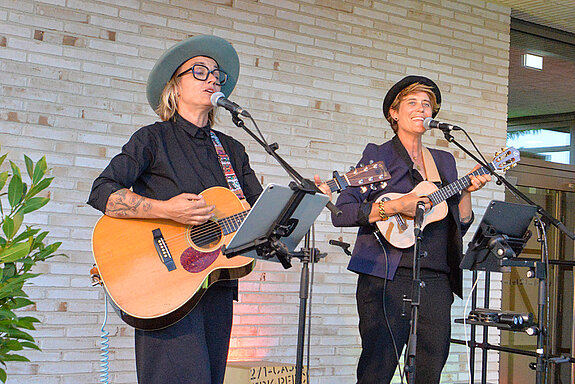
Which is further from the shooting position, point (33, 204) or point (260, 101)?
point (260, 101)

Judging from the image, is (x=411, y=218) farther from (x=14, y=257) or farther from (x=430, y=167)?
(x=14, y=257)

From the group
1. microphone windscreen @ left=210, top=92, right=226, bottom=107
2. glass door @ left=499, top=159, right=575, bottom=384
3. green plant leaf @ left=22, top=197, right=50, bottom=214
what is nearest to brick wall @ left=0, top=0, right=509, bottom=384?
glass door @ left=499, top=159, right=575, bottom=384

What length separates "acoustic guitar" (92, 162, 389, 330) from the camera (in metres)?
2.53

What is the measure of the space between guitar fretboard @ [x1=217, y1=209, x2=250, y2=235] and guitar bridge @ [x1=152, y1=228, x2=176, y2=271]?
8.6 inches

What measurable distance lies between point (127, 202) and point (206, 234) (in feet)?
1.04

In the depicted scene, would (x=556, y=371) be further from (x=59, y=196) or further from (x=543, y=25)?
(x=59, y=196)

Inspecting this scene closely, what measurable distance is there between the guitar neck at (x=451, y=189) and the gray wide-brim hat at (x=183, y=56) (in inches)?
45.4

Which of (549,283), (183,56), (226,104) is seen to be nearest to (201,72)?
(183,56)

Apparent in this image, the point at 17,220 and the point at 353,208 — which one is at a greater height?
the point at 353,208

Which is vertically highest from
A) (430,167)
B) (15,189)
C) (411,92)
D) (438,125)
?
(411,92)

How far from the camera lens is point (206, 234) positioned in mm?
2717

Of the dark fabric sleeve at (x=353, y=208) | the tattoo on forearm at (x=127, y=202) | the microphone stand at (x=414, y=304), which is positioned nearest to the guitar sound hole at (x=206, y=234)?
the tattoo on forearm at (x=127, y=202)

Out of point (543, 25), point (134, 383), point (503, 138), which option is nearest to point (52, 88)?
point (134, 383)

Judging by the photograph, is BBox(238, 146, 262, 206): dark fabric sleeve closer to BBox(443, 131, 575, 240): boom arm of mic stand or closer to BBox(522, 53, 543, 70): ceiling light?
BBox(443, 131, 575, 240): boom arm of mic stand
